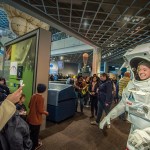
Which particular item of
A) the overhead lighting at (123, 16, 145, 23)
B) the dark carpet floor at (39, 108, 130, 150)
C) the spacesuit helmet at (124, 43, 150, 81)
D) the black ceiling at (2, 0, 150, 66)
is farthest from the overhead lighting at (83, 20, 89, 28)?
the spacesuit helmet at (124, 43, 150, 81)

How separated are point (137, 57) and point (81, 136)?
278 centimetres

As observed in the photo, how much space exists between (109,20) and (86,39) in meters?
2.90

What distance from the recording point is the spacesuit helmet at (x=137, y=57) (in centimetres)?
161

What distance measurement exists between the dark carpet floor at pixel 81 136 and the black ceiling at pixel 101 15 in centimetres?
390

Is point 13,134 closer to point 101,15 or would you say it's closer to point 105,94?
point 105,94

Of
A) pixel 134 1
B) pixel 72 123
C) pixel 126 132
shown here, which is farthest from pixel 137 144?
pixel 134 1

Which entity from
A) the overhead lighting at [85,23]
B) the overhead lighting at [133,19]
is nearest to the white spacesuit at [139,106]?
the overhead lighting at [133,19]

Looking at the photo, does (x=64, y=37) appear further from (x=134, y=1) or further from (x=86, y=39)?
(x=134, y=1)

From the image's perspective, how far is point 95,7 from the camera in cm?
545

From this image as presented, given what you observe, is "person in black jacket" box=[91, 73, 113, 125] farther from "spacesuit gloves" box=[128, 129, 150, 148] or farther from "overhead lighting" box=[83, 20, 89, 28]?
"overhead lighting" box=[83, 20, 89, 28]

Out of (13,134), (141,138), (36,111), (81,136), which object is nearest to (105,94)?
(81,136)

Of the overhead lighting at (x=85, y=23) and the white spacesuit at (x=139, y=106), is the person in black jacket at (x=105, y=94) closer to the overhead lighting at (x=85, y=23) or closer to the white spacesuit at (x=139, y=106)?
the white spacesuit at (x=139, y=106)

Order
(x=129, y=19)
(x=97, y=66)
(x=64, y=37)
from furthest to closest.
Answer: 1. (x=64, y=37)
2. (x=97, y=66)
3. (x=129, y=19)

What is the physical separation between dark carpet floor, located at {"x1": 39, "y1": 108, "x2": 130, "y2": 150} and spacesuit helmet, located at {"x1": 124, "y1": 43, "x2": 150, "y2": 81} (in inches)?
85.1
